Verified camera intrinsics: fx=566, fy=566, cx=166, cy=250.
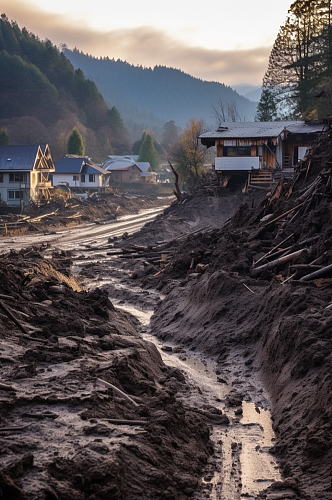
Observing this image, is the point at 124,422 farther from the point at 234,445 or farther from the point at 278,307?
the point at 278,307

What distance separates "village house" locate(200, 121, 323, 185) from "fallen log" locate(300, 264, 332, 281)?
3244 centimetres

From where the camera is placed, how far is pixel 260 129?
163 ft

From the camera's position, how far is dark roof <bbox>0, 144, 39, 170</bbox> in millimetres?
60438

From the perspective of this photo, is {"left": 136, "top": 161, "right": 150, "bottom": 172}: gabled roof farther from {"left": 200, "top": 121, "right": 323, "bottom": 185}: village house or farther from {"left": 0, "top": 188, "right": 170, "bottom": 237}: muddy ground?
{"left": 200, "top": 121, "right": 323, "bottom": 185}: village house

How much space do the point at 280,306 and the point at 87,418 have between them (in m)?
6.88

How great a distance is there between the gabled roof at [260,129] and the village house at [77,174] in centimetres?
3545

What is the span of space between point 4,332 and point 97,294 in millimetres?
4979

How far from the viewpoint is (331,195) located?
1859 cm

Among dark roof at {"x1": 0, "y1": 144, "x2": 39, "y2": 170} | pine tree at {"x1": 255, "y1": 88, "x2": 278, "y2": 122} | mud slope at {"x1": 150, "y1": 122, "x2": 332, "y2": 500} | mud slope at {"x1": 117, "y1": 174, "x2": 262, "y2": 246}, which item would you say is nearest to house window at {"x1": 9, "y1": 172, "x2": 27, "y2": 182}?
dark roof at {"x1": 0, "y1": 144, "x2": 39, "y2": 170}

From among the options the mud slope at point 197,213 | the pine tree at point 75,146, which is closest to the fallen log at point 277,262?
the mud slope at point 197,213

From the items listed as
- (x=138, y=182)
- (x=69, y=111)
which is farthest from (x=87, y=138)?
(x=138, y=182)

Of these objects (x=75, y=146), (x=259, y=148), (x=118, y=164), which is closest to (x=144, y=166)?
(x=118, y=164)

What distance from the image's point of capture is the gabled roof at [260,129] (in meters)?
47.0

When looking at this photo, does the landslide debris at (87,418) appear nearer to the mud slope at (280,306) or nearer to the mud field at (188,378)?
the mud field at (188,378)
